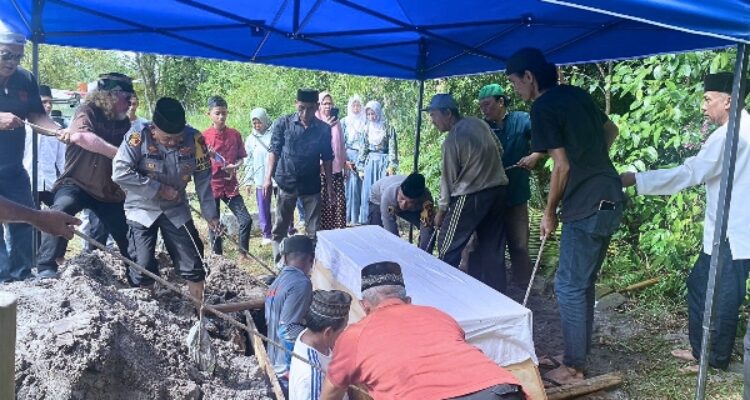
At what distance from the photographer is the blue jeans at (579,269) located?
11.6ft

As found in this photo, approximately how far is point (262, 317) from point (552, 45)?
3.42 meters

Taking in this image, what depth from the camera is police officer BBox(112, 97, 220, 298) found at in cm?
396

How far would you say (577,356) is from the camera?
3621 mm

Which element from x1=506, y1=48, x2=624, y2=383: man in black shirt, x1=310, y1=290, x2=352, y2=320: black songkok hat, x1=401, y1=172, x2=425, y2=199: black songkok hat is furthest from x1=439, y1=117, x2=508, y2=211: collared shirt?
x1=310, y1=290, x2=352, y2=320: black songkok hat

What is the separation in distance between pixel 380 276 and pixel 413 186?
293 cm

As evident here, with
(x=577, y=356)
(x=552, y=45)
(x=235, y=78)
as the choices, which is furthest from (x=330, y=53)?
(x=235, y=78)

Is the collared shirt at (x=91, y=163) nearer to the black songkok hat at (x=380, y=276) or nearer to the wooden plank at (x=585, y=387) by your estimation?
the black songkok hat at (x=380, y=276)

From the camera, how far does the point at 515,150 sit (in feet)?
17.9

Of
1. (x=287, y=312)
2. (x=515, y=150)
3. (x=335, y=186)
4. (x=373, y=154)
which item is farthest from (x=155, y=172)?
(x=373, y=154)

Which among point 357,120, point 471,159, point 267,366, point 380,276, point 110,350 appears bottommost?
point 267,366

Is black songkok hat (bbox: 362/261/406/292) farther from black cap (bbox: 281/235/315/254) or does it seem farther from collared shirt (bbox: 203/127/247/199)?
collared shirt (bbox: 203/127/247/199)

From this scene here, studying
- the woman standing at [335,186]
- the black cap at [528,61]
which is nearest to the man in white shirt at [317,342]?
the black cap at [528,61]

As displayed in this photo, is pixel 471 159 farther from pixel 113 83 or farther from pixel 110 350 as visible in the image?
pixel 110 350

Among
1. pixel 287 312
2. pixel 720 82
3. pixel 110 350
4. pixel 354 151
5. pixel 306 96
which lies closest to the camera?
pixel 110 350
